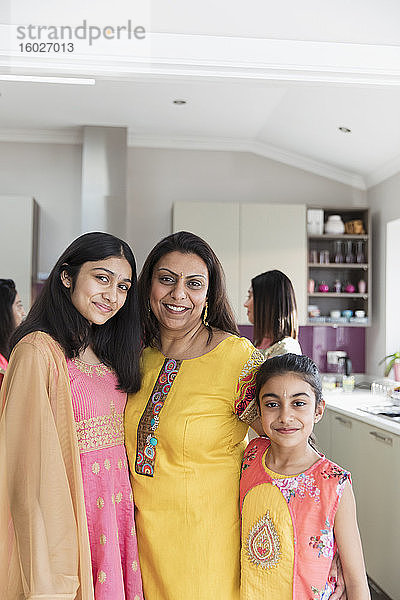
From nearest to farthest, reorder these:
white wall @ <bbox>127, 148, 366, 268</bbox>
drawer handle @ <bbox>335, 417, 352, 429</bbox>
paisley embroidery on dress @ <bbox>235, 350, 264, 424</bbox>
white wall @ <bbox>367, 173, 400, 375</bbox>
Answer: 1. paisley embroidery on dress @ <bbox>235, 350, 264, 424</bbox>
2. drawer handle @ <bbox>335, 417, 352, 429</bbox>
3. white wall @ <bbox>367, 173, 400, 375</bbox>
4. white wall @ <bbox>127, 148, 366, 268</bbox>

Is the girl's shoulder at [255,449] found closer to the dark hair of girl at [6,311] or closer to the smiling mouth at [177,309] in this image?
the smiling mouth at [177,309]

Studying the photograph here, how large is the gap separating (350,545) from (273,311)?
1.76 m

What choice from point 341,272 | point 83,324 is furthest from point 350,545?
point 341,272

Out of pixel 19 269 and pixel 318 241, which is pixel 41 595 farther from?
pixel 318 241

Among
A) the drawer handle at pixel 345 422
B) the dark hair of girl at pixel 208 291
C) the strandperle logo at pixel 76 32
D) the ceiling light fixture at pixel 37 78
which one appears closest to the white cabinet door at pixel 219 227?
the drawer handle at pixel 345 422

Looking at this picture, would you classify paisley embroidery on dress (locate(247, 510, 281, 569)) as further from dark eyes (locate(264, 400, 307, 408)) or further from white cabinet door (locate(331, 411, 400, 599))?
white cabinet door (locate(331, 411, 400, 599))

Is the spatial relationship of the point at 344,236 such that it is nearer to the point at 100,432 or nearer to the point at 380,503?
the point at 380,503

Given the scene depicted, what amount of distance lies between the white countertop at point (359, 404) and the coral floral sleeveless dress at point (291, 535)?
1667 mm

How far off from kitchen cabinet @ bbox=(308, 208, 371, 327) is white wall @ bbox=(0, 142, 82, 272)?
6.22 ft

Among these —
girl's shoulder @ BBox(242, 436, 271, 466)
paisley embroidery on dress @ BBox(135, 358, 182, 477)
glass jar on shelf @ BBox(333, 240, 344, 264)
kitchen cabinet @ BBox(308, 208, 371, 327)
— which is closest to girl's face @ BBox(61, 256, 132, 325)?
paisley embroidery on dress @ BBox(135, 358, 182, 477)

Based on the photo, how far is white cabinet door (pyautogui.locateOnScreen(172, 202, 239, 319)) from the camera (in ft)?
17.2

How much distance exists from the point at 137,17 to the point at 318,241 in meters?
3.37

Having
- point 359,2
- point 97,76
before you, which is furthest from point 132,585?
point 359,2

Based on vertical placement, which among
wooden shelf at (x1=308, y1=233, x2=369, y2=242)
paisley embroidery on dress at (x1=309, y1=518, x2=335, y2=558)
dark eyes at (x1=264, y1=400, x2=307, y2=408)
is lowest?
paisley embroidery on dress at (x1=309, y1=518, x2=335, y2=558)
